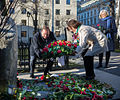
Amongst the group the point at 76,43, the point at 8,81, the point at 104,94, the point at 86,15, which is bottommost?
the point at 104,94

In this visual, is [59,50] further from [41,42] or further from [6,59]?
[6,59]

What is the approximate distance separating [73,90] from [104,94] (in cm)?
64

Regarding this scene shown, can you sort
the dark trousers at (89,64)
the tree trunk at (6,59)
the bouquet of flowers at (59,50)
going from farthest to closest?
1. the dark trousers at (89,64)
2. the bouquet of flowers at (59,50)
3. the tree trunk at (6,59)

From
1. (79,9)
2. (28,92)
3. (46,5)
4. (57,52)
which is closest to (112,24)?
(57,52)

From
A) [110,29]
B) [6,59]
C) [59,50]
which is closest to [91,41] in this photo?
[59,50]

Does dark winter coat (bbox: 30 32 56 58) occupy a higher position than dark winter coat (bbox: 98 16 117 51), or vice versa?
dark winter coat (bbox: 98 16 117 51)

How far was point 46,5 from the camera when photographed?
3519 centimetres

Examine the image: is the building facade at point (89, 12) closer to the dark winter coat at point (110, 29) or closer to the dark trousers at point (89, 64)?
the dark winter coat at point (110, 29)

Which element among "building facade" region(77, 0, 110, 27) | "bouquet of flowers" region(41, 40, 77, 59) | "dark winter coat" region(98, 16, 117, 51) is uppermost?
"building facade" region(77, 0, 110, 27)

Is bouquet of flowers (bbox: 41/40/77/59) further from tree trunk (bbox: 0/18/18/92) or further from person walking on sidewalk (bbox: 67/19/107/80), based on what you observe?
tree trunk (bbox: 0/18/18/92)

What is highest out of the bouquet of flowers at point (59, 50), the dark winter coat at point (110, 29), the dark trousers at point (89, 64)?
the dark winter coat at point (110, 29)

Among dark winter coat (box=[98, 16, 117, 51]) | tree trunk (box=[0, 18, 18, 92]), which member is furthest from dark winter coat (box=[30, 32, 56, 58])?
dark winter coat (box=[98, 16, 117, 51])

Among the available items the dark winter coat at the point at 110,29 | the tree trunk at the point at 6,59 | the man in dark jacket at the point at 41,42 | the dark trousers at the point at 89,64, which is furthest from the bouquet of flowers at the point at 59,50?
the dark winter coat at the point at 110,29

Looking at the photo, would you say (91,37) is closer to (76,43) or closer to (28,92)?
(76,43)
